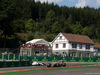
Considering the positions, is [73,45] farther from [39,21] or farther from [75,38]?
[39,21]

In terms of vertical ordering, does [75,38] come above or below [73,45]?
above

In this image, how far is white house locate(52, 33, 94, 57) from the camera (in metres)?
70.9

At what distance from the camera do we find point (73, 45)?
71.8m

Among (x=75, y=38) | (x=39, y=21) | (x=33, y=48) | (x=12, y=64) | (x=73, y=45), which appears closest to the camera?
(x=12, y=64)

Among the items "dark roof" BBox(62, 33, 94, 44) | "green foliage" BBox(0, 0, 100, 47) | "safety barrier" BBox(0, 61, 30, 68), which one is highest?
"green foliage" BBox(0, 0, 100, 47)

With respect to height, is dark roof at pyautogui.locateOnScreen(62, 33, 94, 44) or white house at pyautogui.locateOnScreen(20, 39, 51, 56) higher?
dark roof at pyautogui.locateOnScreen(62, 33, 94, 44)

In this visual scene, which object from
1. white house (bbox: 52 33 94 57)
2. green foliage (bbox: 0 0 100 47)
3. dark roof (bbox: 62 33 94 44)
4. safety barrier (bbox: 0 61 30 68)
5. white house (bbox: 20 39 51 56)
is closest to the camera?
safety barrier (bbox: 0 61 30 68)

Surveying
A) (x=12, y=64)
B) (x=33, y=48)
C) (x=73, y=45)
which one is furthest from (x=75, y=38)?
(x=12, y=64)

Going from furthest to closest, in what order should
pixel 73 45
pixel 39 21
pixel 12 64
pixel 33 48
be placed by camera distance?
pixel 39 21, pixel 73 45, pixel 33 48, pixel 12 64

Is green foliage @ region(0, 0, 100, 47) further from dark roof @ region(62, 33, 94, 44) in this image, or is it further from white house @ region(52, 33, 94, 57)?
dark roof @ region(62, 33, 94, 44)

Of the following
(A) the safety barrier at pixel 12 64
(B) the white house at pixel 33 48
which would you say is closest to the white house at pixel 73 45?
(B) the white house at pixel 33 48

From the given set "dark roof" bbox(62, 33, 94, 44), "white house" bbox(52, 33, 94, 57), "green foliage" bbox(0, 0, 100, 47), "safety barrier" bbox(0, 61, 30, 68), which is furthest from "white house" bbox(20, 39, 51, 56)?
"safety barrier" bbox(0, 61, 30, 68)

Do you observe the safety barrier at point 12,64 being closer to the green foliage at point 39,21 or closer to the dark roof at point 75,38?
the dark roof at point 75,38

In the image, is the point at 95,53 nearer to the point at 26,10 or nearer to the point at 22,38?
the point at 22,38
